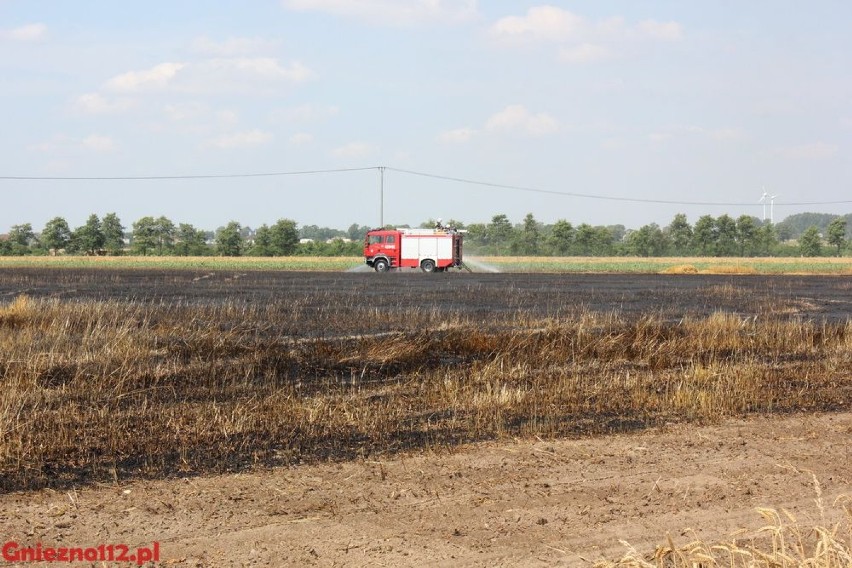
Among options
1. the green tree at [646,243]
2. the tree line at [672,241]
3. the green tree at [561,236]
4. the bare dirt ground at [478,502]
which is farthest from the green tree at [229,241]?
the bare dirt ground at [478,502]

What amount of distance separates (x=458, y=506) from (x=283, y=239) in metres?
108

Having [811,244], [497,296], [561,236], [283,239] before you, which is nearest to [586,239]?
[561,236]

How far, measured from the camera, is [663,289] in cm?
3919

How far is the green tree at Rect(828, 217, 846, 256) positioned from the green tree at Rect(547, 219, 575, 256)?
126ft

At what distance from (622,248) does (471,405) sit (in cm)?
11525

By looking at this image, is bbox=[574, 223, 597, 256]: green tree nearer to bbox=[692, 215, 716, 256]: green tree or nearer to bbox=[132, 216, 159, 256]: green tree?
bbox=[692, 215, 716, 256]: green tree

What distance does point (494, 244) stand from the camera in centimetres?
12800

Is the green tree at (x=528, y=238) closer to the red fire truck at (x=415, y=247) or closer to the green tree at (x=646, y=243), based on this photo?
the green tree at (x=646, y=243)

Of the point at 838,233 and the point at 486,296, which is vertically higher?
the point at 838,233

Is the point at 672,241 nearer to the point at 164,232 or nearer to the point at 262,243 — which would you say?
the point at 262,243

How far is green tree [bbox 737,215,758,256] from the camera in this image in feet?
397

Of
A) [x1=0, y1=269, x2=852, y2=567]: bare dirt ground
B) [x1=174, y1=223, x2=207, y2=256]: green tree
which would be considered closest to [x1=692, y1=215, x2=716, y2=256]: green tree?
[x1=174, y1=223, x2=207, y2=256]: green tree

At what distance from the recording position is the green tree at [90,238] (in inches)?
4619

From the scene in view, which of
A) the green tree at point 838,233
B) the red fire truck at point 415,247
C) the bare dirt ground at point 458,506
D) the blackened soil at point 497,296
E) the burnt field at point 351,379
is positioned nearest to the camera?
the bare dirt ground at point 458,506
